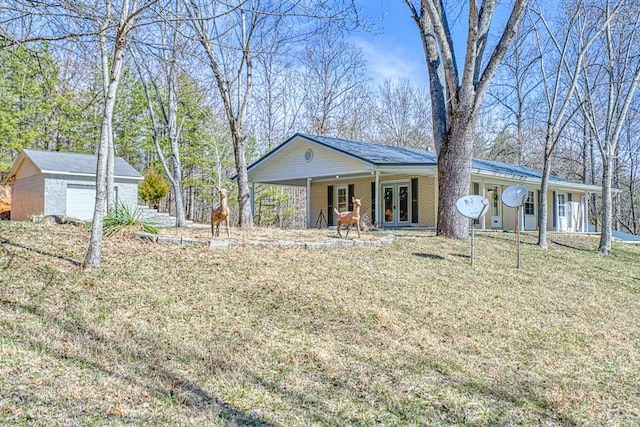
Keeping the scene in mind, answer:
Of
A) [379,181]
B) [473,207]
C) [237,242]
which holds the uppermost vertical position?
[379,181]

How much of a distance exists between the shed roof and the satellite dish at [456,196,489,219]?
42.7 ft

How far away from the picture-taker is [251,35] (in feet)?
39.6

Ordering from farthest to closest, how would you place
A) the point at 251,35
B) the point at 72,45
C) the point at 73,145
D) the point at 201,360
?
the point at 73,145
the point at 251,35
the point at 72,45
the point at 201,360

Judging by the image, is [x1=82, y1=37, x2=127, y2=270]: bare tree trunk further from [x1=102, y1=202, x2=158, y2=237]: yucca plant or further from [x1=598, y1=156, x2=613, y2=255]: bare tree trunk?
[x1=598, y1=156, x2=613, y2=255]: bare tree trunk

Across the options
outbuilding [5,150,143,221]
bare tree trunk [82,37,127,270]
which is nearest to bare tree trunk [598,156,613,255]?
bare tree trunk [82,37,127,270]

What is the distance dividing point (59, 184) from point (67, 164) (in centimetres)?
90

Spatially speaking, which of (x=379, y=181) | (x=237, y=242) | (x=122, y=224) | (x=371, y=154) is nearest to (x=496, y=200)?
(x=379, y=181)

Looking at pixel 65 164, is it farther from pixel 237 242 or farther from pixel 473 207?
pixel 473 207

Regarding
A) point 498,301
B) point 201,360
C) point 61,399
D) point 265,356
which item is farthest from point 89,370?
point 498,301

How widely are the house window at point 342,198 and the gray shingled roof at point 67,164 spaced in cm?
813

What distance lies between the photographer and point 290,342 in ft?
14.4

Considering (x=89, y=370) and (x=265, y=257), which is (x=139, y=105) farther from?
(x=89, y=370)

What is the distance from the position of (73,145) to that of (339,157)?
50.5 feet

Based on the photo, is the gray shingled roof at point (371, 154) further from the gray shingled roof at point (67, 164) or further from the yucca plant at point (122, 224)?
the yucca plant at point (122, 224)
